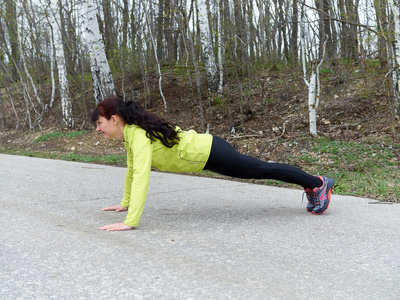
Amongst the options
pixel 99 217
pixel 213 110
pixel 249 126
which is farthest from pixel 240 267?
pixel 213 110

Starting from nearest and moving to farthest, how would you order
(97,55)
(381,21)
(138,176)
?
(138,176) → (381,21) → (97,55)

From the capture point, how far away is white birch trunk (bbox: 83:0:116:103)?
46.3 feet

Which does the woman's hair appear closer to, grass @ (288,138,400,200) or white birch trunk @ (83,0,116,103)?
grass @ (288,138,400,200)

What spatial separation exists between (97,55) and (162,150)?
11.7 m

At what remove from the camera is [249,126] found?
1192cm

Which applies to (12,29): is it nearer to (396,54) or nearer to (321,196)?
(396,54)

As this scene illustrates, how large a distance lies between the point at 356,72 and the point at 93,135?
9225mm

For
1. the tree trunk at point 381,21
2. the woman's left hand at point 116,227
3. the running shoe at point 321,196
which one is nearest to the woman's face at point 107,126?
the woman's left hand at point 116,227

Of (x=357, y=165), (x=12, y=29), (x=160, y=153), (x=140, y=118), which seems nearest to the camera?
(x=140, y=118)

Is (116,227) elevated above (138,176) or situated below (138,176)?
below

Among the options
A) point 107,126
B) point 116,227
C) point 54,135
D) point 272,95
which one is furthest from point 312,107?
point 54,135

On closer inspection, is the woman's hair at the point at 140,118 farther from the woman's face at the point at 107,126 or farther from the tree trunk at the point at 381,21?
the tree trunk at the point at 381,21

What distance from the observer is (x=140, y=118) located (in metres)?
3.81

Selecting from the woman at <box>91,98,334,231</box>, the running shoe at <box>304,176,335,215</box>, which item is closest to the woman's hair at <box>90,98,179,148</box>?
the woman at <box>91,98,334,231</box>
